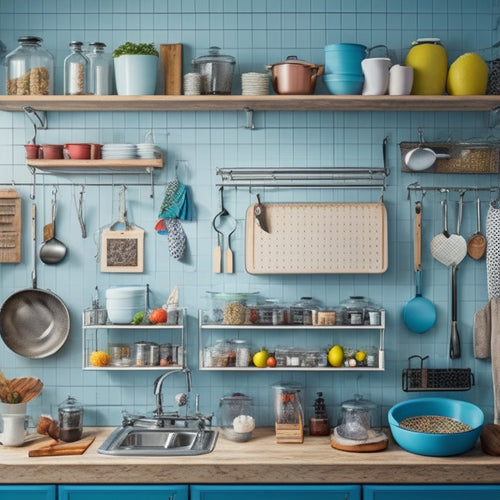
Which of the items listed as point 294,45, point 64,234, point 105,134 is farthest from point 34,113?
point 294,45

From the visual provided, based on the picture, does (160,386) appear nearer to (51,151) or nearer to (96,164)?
(96,164)

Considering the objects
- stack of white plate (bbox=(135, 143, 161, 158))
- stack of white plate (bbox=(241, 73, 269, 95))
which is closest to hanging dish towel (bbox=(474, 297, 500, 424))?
stack of white plate (bbox=(241, 73, 269, 95))

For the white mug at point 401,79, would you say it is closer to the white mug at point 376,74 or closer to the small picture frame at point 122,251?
the white mug at point 376,74

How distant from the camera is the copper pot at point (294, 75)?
135 inches

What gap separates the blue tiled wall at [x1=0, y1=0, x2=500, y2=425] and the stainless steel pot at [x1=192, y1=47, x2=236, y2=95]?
0.17 metres

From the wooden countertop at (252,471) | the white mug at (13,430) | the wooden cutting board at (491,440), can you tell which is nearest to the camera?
the wooden countertop at (252,471)

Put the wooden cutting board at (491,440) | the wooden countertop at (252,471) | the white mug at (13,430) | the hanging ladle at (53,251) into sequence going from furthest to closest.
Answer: the hanging ladle at (53,251)
the white mug at (13,430)
the wooden cutting board at (491,440)
the wooden countertop at (252,471)

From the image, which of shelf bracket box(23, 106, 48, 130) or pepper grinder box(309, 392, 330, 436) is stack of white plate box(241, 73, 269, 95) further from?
pepper grinder box(309, 392, 330, 436)

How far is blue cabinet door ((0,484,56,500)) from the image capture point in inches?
124

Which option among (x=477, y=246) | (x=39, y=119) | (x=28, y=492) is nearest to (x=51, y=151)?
(x=39, y=119)

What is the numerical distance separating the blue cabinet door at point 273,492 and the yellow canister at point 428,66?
1.76m

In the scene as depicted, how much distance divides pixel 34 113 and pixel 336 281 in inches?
63.4

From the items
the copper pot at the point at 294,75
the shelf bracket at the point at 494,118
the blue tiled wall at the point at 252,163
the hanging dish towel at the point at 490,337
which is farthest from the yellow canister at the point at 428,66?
the hanging dish towel at the point at 490,337

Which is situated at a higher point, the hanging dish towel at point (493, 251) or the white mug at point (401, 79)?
the white mug at point (401, 79)
